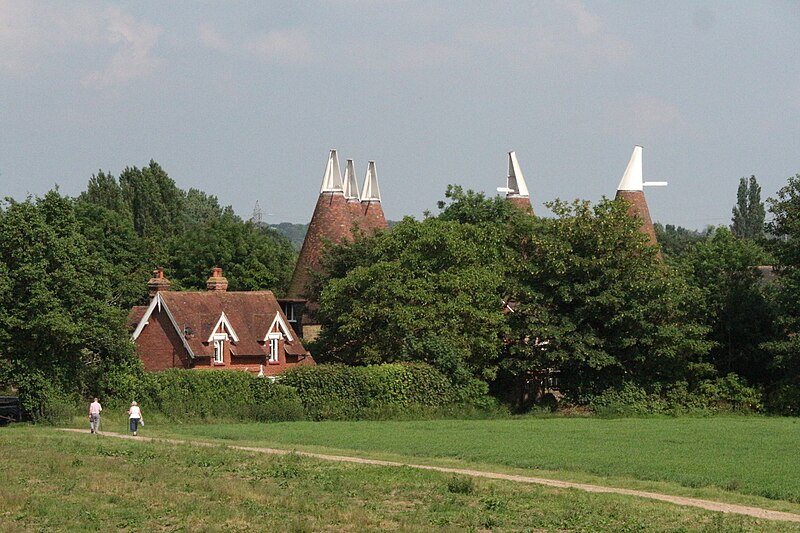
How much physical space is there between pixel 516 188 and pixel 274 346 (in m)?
19.4

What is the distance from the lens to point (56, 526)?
67.0ft

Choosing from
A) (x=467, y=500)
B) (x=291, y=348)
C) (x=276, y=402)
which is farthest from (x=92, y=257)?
(x=467, y=500)

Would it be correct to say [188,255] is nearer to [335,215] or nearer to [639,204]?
[335,215]

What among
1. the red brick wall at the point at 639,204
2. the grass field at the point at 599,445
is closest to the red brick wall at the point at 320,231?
the red brick wall at the point at 639,204

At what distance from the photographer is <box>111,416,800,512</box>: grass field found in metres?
27.6

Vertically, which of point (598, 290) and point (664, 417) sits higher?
point (598, 290)

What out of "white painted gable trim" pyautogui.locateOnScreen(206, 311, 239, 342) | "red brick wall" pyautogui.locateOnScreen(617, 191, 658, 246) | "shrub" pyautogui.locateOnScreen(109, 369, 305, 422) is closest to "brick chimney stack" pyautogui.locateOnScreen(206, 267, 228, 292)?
"white painted gable trim" pyautogui.locateOnScreen(206, 311, 239, 342)

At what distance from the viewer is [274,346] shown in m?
57.5

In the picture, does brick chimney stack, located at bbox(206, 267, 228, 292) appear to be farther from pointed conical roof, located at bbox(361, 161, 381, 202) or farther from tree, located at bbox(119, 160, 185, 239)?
tree, located at bbox(119, 160, 185, 239)

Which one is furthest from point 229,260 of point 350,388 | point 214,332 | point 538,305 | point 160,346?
point 350,388

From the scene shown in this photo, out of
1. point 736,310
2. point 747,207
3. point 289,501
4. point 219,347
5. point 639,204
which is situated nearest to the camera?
point 289,501

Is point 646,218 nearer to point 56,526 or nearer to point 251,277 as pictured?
point 251,277

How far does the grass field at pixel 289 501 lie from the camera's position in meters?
20.6

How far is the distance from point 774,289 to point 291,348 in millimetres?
21355
